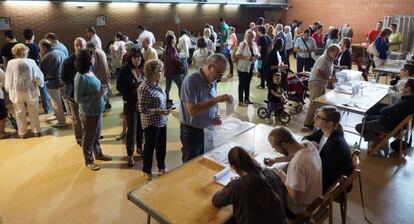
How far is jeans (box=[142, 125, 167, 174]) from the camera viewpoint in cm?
363

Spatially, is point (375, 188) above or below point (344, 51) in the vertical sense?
below

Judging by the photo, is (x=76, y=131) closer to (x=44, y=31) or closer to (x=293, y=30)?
(x=44, y=31)

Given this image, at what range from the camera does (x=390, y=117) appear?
4320mm

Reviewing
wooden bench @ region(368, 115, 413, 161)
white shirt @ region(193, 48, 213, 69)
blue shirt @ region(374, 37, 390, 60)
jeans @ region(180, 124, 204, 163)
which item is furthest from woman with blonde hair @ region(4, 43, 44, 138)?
blue shirt @ region(374, 37, 390, 60)

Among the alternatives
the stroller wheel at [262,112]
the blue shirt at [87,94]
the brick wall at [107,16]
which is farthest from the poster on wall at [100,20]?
the blue shirt at [87,94]

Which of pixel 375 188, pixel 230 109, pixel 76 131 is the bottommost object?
pixel 375 188

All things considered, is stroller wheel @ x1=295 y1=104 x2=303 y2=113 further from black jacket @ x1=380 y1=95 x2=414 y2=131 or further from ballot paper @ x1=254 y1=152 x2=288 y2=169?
ballot paper @ x1=254 y1=152 x2=288 y2=169

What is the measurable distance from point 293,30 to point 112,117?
9.01 meters

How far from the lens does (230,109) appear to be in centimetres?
323

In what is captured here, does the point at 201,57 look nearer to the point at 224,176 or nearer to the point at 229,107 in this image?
the point at 229,107

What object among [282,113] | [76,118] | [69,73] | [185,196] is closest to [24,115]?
[76,118]

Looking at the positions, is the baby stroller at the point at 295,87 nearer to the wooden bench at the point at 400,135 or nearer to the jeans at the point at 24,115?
the wooden bench at the point at 400,135

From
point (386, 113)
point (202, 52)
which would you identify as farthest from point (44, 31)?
point (386, 113)

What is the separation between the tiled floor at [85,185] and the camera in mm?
3418
